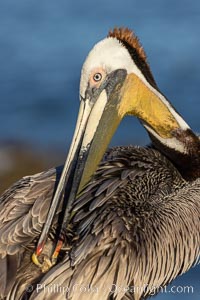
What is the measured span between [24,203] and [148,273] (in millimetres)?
847

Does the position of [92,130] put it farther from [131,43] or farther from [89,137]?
[131,43]

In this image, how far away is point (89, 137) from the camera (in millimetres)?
7863

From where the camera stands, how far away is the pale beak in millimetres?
7762

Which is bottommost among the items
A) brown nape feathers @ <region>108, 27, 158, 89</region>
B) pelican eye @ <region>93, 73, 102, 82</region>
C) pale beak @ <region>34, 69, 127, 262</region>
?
pale beak @ <region>34, 69, 127, 262</region>

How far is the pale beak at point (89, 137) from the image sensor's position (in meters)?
7.76

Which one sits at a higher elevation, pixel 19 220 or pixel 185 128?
pixel 185 128

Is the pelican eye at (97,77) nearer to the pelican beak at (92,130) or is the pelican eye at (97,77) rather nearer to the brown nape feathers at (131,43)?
the pelican beak at (92,130)

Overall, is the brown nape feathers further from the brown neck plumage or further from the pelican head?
the brown neck plumage

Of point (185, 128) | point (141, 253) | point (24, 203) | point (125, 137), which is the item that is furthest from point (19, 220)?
point (125, 137)

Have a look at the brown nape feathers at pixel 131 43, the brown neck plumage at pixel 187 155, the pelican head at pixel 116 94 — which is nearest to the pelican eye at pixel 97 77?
the pelican head at pixel 116 94

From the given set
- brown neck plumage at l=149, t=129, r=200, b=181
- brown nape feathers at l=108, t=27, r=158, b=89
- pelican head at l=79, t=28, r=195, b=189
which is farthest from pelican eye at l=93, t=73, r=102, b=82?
brown neck plumage at l=149, t=129, r=200, b=181

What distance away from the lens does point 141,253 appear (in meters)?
7.66

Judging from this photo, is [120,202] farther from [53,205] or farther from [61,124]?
[61,124]

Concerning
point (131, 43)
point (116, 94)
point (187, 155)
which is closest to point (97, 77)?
point (116, 94)
